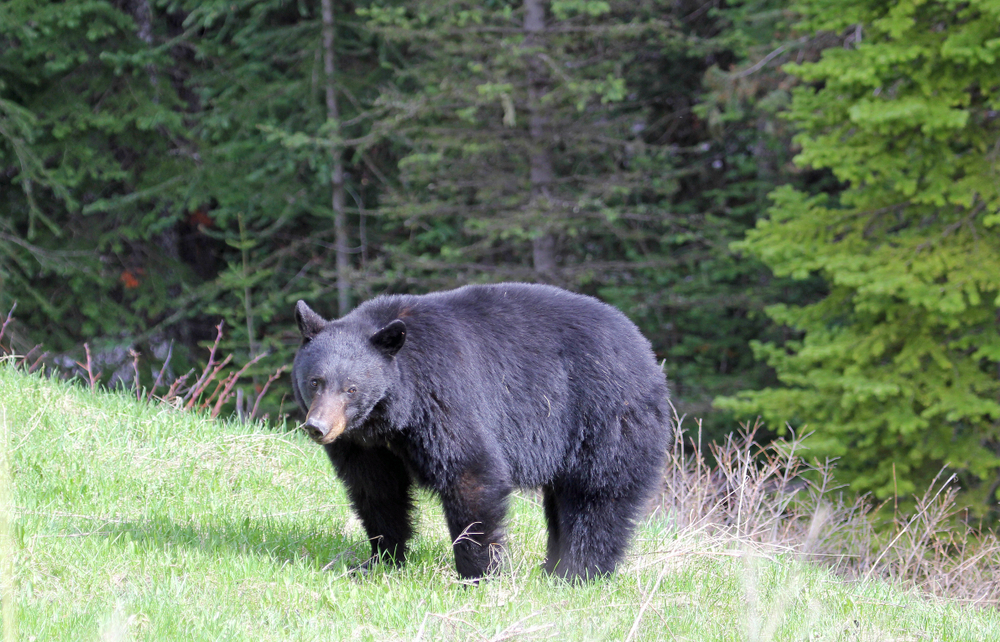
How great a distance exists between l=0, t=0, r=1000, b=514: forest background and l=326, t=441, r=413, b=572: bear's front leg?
5808 millimetres

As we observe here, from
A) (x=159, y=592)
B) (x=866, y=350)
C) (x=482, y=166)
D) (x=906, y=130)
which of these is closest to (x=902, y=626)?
(x=159, y=592)

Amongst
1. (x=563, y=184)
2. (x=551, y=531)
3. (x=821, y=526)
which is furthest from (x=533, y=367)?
(x=563, y=184)

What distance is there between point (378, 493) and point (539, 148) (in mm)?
9043

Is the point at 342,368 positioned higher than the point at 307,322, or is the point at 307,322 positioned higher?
the point at 307,322

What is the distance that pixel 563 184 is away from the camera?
13.4 m

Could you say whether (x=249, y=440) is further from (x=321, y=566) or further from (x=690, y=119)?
(x=690, y=119)

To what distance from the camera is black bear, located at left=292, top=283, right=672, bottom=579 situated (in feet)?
12.6

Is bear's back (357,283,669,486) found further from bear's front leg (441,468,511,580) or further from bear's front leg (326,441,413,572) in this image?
bear's front leg (326,441,413,572)

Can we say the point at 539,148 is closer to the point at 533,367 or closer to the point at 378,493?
the point at 533,367

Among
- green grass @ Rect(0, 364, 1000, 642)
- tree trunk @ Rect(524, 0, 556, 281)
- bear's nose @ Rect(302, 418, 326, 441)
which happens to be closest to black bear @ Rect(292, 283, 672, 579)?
bear's nose @ Rect(302, 418, 326, 441)

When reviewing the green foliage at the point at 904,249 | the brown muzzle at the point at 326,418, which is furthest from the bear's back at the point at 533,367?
the green foliage at the point at 904,249

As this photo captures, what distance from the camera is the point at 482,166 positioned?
1292cm

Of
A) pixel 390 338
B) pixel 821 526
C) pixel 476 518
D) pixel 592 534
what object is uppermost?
pixel 390 338

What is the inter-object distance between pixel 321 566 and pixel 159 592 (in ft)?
2.86
